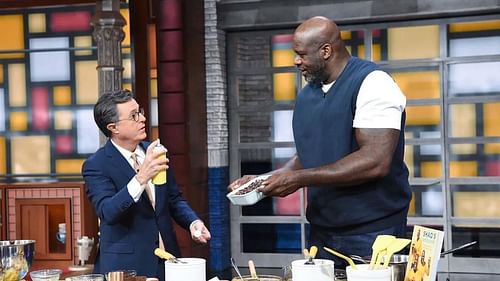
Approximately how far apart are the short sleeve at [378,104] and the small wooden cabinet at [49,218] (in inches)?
197

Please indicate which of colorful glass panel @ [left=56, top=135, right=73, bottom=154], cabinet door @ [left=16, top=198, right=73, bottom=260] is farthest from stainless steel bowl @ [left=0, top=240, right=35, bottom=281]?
colorful glass panel @ [left=56, top=135, right=73, bottom=154]

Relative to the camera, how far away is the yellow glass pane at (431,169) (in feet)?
25.3

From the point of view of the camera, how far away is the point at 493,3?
7203 mm

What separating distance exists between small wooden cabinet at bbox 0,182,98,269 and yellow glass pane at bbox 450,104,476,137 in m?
3.41

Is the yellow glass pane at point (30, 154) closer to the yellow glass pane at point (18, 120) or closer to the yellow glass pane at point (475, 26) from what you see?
the yellow glass pane at point (18, 120)

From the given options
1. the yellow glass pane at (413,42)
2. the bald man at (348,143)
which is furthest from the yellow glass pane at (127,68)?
the bald man at (348,143)

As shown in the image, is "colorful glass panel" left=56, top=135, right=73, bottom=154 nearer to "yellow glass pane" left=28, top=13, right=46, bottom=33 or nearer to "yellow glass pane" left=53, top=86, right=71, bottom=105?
"yellow glass pane" left=53, top=86, right=71, bottom=105

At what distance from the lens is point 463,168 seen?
301 inches

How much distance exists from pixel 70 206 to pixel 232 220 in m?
1.65

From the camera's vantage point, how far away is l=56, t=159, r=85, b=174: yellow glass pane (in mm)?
8602

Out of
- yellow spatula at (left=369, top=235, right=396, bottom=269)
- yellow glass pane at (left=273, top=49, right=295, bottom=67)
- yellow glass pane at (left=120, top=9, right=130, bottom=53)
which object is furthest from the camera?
yellow glass pane at (left=273, top=49, right=295, bottom=67)

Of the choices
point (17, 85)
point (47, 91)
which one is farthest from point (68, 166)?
point (17, 85)

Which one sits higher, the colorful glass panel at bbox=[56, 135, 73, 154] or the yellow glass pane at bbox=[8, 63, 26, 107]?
the yellow glass pane at bbox=[8, 63, 26, 107]

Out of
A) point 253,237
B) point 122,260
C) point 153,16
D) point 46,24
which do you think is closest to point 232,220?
point 253,237
